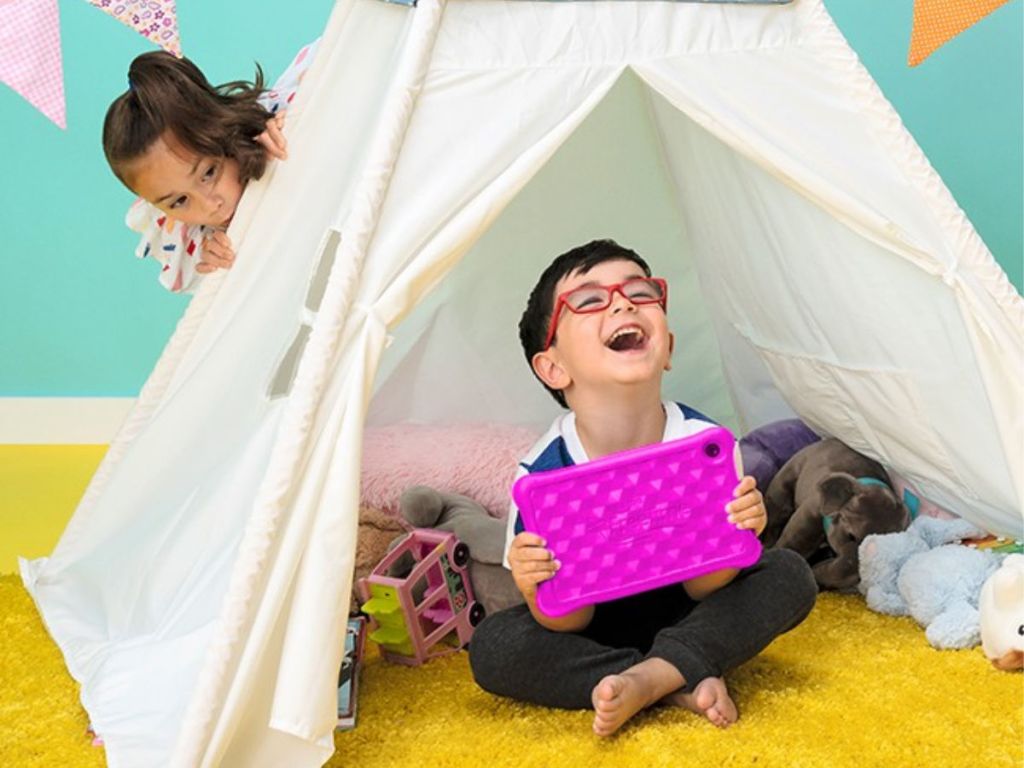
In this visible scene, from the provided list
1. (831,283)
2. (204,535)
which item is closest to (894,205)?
(831,283)

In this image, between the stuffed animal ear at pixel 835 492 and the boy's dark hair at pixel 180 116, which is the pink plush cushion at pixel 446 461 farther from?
the boy's dark hair at pixel 180 116

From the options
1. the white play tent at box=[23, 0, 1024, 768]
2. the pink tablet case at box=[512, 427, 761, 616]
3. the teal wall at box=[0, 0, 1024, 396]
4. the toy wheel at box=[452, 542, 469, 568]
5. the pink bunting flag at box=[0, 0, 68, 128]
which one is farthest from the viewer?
the teal wall at box=[0, 0, 1024, 396]

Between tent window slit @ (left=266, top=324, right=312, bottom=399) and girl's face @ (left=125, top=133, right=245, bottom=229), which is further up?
girl's face @ (left=125, top=133, right=245, bottom=229)

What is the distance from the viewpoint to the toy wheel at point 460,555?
6.34 feet

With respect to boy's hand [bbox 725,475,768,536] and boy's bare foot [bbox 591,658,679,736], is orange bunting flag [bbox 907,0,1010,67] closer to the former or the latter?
boy's hand [bbox 725,475,768,536]

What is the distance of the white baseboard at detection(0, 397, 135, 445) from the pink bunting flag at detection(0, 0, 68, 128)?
169 centimetres

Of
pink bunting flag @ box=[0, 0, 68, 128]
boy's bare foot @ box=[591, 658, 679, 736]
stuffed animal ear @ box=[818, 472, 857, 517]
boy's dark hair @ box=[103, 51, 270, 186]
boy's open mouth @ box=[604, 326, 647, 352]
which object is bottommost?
boy's bare foot @ box=[591, 658, 679, 736]

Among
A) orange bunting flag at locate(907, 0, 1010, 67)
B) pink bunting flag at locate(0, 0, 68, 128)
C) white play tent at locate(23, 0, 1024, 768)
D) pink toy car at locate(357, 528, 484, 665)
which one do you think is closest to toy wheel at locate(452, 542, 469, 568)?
pink toy car at locate(357, 528, 484, 665)

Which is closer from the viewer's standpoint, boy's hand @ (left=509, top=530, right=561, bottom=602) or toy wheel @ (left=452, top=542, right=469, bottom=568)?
boy's hand @ (left=509, top=530, right=561, bottom=602)

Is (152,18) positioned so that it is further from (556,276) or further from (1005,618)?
(1005,618)

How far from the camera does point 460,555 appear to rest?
1946 millimetres

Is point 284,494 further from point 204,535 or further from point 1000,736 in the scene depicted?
point 1000,736

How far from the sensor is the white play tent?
4.75ft

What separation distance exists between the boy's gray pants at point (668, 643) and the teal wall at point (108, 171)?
1.69 m
